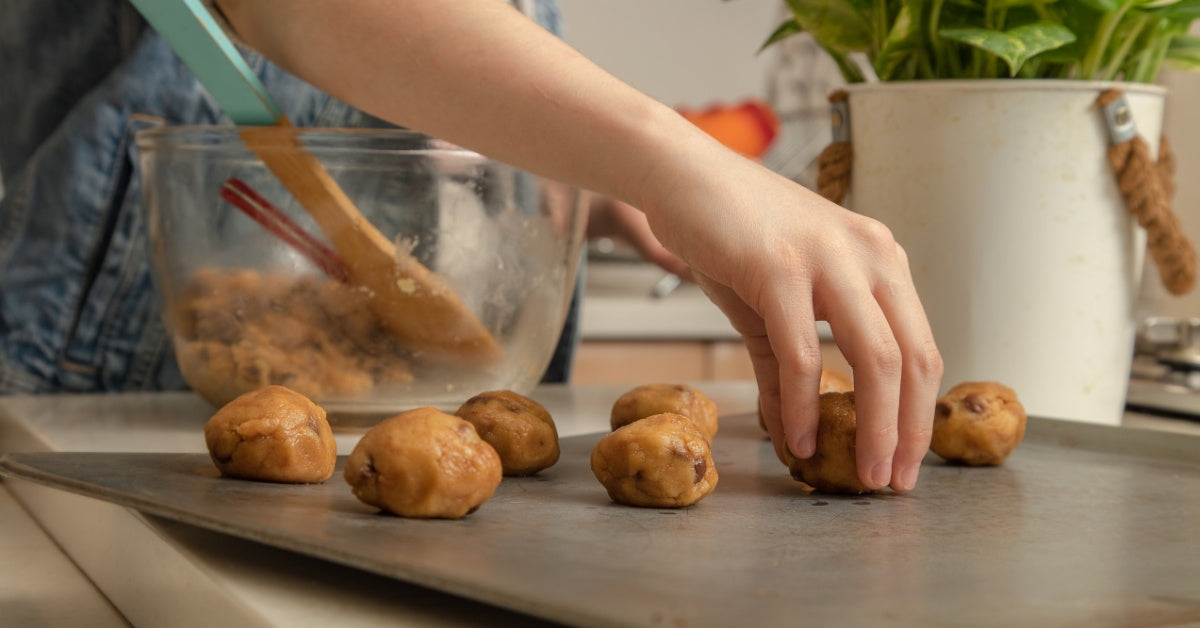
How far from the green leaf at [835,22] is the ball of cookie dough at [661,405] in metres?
0.37

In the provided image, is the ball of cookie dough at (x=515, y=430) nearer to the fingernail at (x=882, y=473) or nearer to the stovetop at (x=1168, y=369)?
the fingernail at (x=882, y=473)

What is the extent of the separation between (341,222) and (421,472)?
347 mm

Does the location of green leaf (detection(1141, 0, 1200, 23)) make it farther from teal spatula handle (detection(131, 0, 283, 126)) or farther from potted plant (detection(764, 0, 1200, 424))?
teal spatula handle (detection(131, 0, 283, 126))

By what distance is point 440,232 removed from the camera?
35.4 inches

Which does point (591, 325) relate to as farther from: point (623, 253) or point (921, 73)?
point (921, 73)

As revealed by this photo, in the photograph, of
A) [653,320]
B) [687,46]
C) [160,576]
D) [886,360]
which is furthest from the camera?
[687,46]

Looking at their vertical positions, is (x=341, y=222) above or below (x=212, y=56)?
below

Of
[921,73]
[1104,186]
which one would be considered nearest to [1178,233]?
[1104,186]

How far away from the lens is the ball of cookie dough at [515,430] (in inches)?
27.7

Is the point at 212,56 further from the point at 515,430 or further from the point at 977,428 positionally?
the point at 977,428

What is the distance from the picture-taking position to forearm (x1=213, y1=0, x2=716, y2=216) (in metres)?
0.71

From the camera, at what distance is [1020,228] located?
96 centimetres

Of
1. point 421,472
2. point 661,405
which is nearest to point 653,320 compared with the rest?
point 661,405

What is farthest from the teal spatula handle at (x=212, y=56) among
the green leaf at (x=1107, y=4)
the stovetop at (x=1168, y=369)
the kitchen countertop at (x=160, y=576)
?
the stovetop at (x=1168, y=369)
